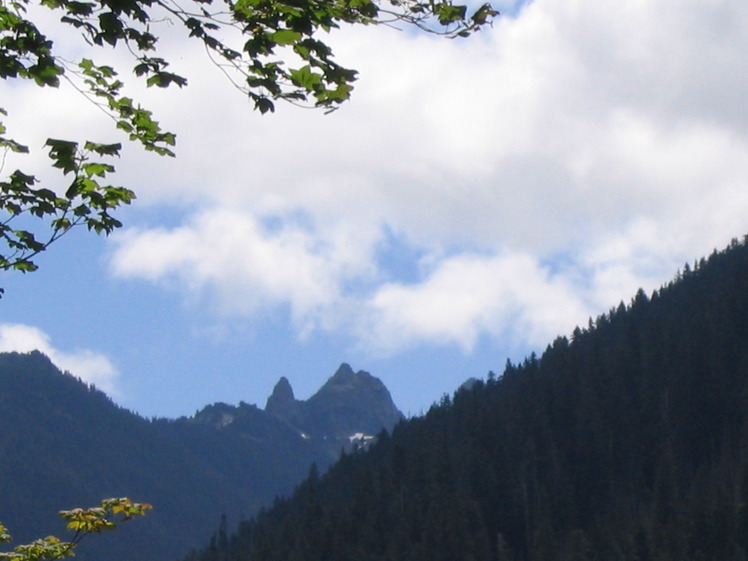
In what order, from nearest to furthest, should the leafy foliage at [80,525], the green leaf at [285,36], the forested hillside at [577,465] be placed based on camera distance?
the green leaf at [285,36]
the leafy foliage at [80,525]
the forested hillside at [577,465]

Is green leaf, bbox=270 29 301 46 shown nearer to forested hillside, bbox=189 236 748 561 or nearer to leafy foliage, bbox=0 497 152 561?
leafy foliage, bbox=0 497 152 561

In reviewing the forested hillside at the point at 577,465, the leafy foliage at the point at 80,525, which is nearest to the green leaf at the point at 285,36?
the leafy foliage at the point at 80,525

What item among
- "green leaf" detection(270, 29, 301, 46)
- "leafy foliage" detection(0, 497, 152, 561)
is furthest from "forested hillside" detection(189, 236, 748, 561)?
"green leaf" detection(270, 29, 301, 46)

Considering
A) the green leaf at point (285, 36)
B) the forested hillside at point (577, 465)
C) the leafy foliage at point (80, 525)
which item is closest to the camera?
the green leaf at point (285, 36)

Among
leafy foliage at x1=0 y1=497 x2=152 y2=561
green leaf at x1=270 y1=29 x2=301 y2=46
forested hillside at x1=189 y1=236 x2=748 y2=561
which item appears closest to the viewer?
green leaf at x1=270 y1=29 x2=301 y2=46

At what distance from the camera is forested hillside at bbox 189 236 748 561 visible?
344ft

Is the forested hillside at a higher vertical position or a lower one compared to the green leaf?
higher

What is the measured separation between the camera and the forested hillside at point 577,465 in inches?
4131

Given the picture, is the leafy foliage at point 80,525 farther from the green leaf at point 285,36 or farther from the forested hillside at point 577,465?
the forested hillside at point 577,465

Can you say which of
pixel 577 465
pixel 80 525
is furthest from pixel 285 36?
pixel 577 465

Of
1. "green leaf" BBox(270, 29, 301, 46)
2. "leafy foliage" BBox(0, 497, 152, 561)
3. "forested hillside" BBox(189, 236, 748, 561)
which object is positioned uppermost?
"forested hillside" BBox(189, 236, 748, 561)

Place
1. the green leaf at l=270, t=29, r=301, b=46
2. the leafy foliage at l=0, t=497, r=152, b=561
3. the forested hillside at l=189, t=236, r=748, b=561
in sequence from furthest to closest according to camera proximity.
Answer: the forested hillside at l=189, t=236, r=748, b=561
the leafy foliage at l=0, t=497, r=152, b=561
the green leaf at l=270, t=29, r=301, b=46

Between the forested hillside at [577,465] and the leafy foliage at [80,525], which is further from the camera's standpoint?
the forested hillside at [577,465]

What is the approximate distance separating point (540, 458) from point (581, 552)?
4841 centimetres
